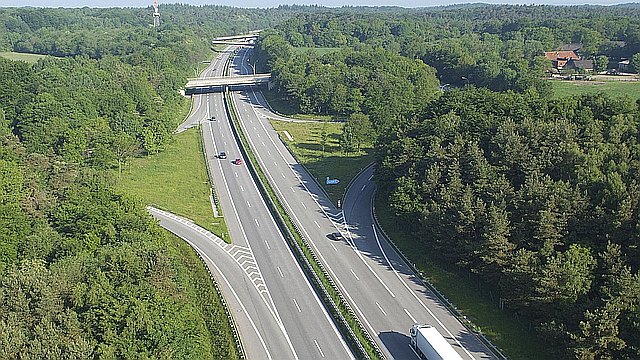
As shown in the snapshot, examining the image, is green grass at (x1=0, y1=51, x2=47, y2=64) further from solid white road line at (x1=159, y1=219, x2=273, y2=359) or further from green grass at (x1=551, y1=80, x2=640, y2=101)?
green grass at (x1=551, y1=80, x2=640, y2=101)

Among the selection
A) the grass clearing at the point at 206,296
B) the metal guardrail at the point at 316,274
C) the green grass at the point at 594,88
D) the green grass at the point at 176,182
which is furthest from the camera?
the green grass at the point at 594,88

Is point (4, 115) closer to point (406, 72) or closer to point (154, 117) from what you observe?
point (154, 117)

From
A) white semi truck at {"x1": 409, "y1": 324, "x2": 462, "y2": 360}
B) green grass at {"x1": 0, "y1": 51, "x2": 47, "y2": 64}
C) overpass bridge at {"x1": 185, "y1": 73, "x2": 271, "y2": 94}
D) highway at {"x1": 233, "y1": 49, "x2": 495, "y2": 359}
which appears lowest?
highway at {"x1": 233, "y1": 49, "x2": 495, "y2": 359}

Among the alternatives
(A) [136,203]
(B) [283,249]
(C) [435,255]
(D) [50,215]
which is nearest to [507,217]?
(C) [435,255]

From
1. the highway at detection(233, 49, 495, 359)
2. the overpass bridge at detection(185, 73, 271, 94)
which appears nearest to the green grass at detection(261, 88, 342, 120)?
the overpass bridge at detection(185, 73, 271, 94)

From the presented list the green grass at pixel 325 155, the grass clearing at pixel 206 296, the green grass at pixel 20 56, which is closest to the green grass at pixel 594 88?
the green grass at pixel 325 155

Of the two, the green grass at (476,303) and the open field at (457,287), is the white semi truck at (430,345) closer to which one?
the green grass at (476,303)

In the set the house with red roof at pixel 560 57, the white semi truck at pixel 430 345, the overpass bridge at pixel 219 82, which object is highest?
the house with red roof at pixel 560 57
